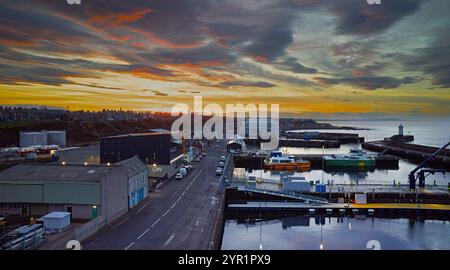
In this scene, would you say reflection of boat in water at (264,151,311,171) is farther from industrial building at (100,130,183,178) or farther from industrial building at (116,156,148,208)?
industrial building at (116,156,148,208)

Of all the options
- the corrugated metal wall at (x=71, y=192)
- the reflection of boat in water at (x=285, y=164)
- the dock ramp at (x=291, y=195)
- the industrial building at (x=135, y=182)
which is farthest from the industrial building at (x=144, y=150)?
the reflection of boat in water at (x=285, y=164)

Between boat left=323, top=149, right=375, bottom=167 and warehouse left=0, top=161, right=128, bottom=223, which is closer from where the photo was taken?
warehouse left=0, top=161, right=128, bottom=223

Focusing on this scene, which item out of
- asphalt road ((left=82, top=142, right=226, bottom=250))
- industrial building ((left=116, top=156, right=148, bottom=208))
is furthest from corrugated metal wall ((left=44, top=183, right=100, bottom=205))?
industrial building ((left=116, top=156, right=148, bottom=208))

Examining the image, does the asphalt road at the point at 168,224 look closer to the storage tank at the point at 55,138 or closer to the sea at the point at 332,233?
the sea at the point at 332,233

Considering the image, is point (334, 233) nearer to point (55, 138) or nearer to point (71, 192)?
point (71, 192)

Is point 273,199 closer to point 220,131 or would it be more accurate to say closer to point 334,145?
point 334,145

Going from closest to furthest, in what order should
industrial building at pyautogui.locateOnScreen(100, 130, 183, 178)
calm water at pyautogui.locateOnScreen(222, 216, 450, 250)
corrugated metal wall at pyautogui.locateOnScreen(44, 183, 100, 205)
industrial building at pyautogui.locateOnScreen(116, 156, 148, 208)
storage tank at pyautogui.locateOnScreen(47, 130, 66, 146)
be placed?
corrugated metal wall at pyautogui.locateOnScreen(44, 183, 100, 205) < calm water at pyautogui.locateOnScreen(222, 216, 450, 250) < industrial building at pyautogui.locateOnScreen(116, 156, 148, 208) < industrial building at pyautogui.locateOnScreen(100, 130, 183, 178) < storage tank at pyautogui.locateOnScreen(47, 130, 66, 146)
